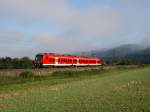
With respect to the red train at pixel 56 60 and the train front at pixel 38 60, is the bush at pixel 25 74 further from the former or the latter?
the train front at pixel 38 60

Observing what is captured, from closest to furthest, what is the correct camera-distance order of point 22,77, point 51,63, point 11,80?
1. point 11,80
2. point 22,77
3. point 51,63

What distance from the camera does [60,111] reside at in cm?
1588

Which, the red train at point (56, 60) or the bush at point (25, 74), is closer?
the bush at point (25, 74)

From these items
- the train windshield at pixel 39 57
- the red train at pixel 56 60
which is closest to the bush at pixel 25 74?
the red train at pixel 56 60

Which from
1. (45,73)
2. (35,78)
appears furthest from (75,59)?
(35,78)

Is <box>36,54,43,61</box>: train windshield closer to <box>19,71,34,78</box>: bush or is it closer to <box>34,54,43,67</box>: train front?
<box>34,54,43,67</box>: train front

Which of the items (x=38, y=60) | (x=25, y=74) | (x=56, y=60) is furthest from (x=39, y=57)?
(x=25, y=74)

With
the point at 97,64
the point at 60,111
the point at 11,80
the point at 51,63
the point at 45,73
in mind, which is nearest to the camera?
the point at 60,111

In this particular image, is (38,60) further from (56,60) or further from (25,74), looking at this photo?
(25,74)

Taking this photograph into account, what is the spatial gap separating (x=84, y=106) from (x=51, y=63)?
48837 mm

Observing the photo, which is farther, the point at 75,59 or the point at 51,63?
the point at 75,59

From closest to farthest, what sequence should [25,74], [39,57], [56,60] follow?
[25,74]
[39,57]
[56,60]


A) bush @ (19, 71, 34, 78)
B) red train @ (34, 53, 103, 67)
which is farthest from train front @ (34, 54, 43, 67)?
bush @ (19, 71, 34, 78)

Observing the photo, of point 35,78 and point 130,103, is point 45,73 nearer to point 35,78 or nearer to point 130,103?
point 35,78
